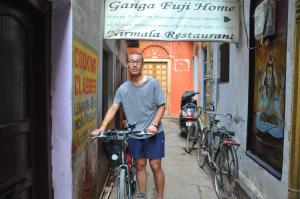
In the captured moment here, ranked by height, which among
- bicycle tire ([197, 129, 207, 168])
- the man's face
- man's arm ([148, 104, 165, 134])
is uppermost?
the man's face

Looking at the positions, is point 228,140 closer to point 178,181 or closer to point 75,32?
point 178,181

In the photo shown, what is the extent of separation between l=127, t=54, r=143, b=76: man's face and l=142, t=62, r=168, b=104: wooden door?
13884 millimetres

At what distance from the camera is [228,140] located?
16.6ft

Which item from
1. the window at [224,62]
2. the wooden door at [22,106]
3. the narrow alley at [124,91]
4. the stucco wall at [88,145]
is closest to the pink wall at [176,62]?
the window at [224,62]

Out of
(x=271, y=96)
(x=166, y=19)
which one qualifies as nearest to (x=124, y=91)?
(x=166, y=19)

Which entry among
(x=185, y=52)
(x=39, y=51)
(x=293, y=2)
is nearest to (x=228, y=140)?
(x=293, y=2)

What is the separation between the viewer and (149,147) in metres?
4.20

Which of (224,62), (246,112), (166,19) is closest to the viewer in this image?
(166,19)

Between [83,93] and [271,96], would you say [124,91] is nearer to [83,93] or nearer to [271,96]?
[83,93]

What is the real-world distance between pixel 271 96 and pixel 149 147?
1.42m

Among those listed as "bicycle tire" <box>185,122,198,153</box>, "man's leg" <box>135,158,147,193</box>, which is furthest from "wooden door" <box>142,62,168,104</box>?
"man's leg" <box>135,158,147,193</box>

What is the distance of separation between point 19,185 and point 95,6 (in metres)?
2.63

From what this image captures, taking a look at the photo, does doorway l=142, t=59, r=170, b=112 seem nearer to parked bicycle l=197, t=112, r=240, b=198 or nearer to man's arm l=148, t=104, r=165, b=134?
parked bicycle l=197, t=112, r=240, b=198

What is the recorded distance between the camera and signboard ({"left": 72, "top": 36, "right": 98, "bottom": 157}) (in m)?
3.38
